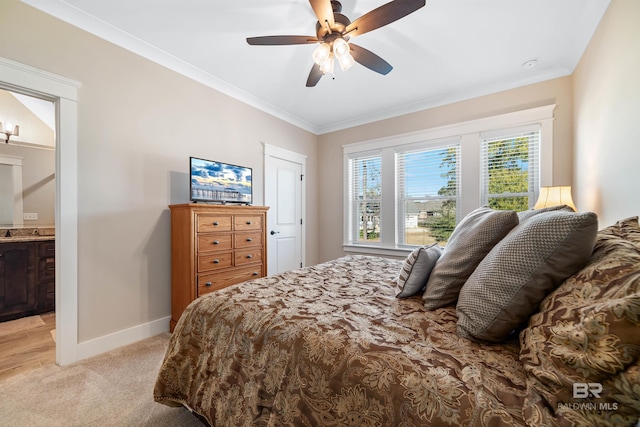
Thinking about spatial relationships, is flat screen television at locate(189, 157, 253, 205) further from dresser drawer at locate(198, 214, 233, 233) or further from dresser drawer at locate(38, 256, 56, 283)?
dresser drawer at locate(38, 256, 56, 283)

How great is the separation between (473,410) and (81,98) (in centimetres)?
320

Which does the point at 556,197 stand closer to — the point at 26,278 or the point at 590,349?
the point at 590,349

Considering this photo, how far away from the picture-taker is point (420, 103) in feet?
11.9

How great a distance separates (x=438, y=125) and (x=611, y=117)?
183cm

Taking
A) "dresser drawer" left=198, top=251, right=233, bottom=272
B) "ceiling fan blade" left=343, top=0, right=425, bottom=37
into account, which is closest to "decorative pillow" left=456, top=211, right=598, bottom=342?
"ceiling fan blade" left=343, top=0, right=425, bottom=37

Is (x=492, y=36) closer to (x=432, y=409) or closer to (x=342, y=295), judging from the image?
(x=342, y=295)

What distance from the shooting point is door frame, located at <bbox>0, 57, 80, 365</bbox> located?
1.99 metres

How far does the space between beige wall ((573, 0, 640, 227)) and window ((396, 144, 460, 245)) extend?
126cm

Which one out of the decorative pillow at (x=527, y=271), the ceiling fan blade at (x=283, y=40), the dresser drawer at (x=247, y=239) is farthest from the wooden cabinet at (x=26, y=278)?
the decorative pillow at (x=527, y=271)

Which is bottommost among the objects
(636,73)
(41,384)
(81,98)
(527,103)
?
(41,384)

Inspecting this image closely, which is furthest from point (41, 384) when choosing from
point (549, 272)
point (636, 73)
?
point (636, 73)

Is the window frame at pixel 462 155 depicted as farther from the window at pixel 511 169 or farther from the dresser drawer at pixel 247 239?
the dresser drawer at pixel 247 239

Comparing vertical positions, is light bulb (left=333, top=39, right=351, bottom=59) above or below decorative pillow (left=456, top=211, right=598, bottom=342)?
above

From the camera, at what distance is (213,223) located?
2.60 metres
